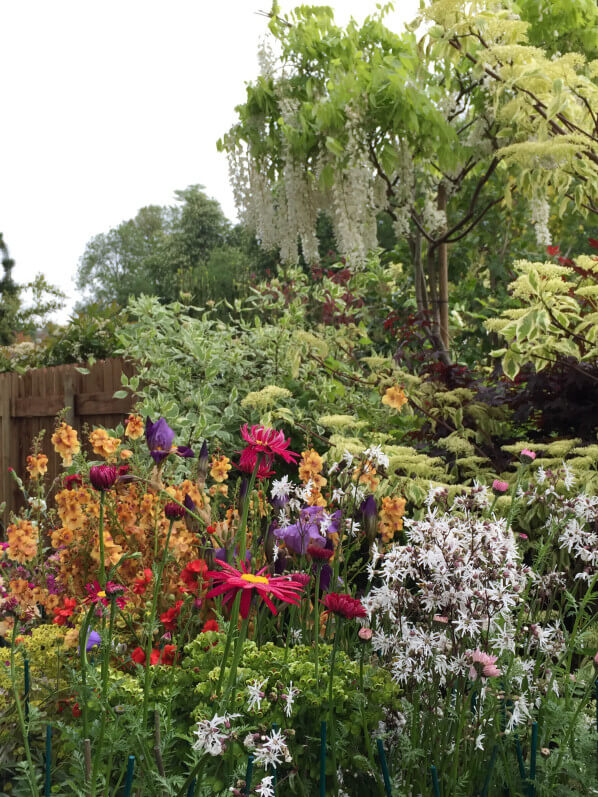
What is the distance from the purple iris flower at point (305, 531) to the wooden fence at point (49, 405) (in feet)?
12.2

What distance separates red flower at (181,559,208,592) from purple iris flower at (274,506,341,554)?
0.22 meters

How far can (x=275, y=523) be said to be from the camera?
2105 mm

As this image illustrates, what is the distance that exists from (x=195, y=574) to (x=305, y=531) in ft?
1.23

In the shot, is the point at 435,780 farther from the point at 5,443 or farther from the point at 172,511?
the point at 5,443

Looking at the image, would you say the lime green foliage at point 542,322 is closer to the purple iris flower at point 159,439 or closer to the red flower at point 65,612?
the purple iris flower at point 159,439

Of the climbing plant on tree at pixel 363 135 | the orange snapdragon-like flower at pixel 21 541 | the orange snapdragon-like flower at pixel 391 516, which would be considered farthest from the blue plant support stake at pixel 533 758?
the climbing plant on tree at pixel 363 135

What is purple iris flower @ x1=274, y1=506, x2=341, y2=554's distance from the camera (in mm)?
1797

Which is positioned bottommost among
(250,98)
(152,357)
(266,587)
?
(266,587)

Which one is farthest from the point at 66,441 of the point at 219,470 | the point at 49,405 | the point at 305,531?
the point at 49,405

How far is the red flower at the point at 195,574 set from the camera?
6.23ft

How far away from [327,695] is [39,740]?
909 mm

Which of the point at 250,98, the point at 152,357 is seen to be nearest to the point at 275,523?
the point at 152,357

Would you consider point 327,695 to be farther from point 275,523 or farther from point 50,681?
point 50,681

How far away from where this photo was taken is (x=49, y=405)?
6.48m
